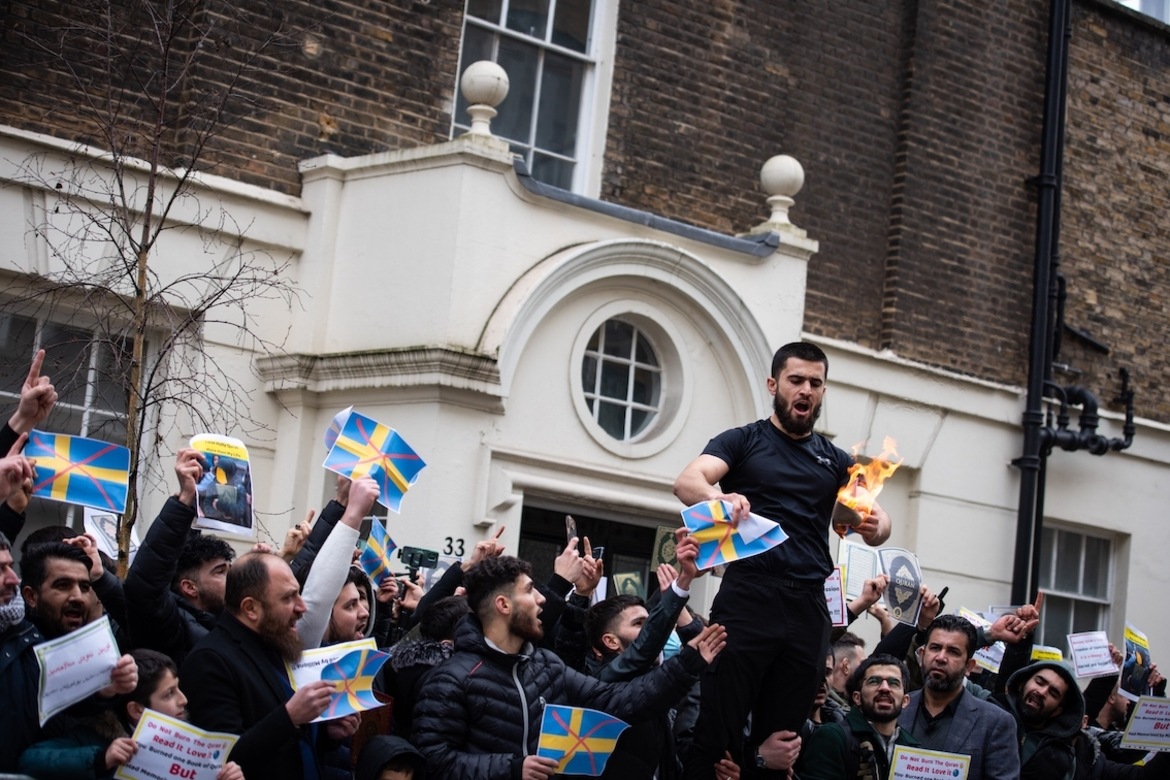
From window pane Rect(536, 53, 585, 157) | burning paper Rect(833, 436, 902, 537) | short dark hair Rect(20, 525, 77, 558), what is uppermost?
window pane Rect(536, 53, 585, 157)

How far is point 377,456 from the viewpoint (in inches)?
286

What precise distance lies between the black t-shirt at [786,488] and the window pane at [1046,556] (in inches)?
359

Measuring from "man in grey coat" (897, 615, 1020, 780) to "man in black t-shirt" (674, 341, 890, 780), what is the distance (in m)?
1.24

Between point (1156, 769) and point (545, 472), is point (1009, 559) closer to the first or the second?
point (545, 472)

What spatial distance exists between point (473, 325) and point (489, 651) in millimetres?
4865

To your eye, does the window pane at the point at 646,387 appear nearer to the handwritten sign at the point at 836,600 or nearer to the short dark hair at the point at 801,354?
the handwritten sign at the point at 836,600

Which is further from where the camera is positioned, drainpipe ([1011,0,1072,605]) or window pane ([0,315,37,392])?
drainpipe ([1011,0,1072,605])

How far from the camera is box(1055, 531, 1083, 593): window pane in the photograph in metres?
15.6

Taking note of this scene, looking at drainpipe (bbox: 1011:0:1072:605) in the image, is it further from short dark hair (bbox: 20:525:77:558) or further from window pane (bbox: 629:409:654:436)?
short dark hair (bbox: 20:525:77:558)

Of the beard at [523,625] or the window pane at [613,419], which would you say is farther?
the window pane at [613,419]

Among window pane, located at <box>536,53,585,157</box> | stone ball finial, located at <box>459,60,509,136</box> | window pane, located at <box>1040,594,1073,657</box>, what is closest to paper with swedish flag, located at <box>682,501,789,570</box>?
stone ball finial, located at <box>459,60,509,136</box>

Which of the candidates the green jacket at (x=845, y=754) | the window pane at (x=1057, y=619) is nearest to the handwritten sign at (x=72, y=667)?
the green jacket at (x=845, y=754)

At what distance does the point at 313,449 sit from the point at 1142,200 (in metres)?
8.65

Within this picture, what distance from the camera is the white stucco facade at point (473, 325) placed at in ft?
36.4
